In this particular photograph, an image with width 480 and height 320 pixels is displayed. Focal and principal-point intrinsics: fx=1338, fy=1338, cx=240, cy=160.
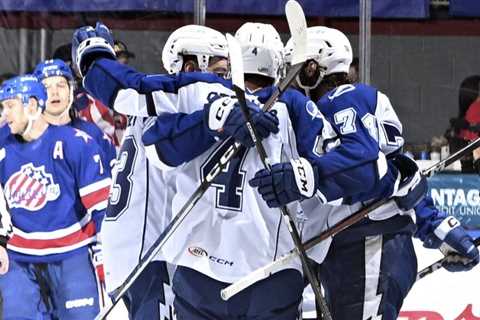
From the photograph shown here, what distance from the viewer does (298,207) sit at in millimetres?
3270

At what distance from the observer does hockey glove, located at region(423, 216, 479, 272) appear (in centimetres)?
364

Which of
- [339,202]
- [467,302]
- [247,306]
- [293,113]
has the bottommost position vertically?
[467,302]

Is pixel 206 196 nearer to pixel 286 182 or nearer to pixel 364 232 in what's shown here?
pixel 286 182

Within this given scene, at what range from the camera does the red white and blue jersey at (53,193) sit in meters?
4.67

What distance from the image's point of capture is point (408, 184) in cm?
333

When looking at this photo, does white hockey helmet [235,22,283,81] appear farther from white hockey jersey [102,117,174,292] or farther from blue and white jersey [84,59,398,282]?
white hockey jersey [102,117,174,292]

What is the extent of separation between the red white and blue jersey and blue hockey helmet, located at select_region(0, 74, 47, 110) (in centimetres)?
20

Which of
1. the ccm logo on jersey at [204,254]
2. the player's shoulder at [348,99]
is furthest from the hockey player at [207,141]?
the player's shoulder at [348,99]

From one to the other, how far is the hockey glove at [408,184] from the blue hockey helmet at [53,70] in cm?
203

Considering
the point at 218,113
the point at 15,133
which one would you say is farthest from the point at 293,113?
the point at 15,133

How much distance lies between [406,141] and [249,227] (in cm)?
221

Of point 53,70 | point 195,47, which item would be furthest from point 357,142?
point 53,70

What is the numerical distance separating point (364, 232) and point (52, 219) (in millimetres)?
1599

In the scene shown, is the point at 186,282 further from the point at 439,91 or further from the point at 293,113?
the point at 439,91
